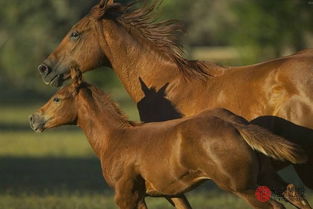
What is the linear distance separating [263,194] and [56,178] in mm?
8205

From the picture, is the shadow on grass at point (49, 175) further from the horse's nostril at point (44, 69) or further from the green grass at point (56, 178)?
the horse's nostril at point (44, 69)

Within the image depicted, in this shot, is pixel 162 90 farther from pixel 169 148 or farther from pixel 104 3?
pixel 169 148

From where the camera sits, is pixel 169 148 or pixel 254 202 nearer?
pixel 254 202

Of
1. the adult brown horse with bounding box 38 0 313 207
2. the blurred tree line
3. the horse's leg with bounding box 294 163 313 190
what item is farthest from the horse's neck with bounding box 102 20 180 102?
the blurred tree line

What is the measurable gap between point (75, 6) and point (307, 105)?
2733 cm

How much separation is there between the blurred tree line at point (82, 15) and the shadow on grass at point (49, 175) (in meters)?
7.95

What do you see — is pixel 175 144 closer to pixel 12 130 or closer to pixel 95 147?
pixel 95 147

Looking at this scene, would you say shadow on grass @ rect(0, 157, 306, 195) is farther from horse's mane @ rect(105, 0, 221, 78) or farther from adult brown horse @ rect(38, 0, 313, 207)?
horse's mane @ rect(105, 0, 221, 78)

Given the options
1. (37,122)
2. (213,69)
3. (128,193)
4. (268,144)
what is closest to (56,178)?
(37,122)

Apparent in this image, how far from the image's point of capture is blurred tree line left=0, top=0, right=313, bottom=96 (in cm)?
3167

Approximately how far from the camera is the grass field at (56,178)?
1118 cm

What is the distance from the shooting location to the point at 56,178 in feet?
48.0

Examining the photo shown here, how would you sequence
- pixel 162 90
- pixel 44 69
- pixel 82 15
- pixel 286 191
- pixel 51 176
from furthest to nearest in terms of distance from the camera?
pixel 82 15 < pixel 51 176 < pixel 44 69 < pixel 162 90 < pixel 286 191

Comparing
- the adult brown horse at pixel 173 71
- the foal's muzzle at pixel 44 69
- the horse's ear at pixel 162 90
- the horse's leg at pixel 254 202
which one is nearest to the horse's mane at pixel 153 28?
the adult brown horse at pixel 173 71
